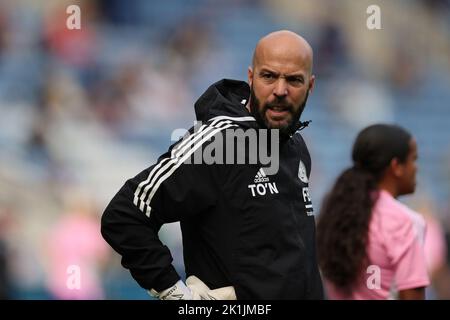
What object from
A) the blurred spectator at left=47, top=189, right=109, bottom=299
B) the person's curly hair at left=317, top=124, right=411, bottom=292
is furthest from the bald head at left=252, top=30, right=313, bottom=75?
the blurred spectator at left=47, top=189, right=109, bottom=299

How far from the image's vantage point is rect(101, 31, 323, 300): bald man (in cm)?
373

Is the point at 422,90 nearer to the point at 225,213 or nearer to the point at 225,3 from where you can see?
the point at 225,3

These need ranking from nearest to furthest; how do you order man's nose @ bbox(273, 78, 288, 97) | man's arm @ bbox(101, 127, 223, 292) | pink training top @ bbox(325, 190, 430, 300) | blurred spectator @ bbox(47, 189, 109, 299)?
man's arm @ bbox(101, 127, 223, 292)
man's nose @ bbox(273, 78, 288, 97)
pink training top @ bbox(325, 190, 430, 300)
blurred spectator @ bbox(47, 189, 109, 299)

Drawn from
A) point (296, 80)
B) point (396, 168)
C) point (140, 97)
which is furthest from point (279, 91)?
point (140, 97)

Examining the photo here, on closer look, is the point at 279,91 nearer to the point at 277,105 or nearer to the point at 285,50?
the point at 277,105

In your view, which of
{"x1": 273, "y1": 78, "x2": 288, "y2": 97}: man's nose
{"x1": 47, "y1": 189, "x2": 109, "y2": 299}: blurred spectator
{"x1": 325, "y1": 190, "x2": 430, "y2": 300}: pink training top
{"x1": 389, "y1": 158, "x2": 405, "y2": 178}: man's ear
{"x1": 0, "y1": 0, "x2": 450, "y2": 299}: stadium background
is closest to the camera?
{"x1": 273, "y1": 78, "x2": 288, "y2": 97}: man's nose

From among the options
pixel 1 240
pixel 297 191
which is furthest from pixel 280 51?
pixel 1 240

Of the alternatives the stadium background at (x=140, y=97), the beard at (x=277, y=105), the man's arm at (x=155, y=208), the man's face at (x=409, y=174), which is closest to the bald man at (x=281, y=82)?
the beard at (x=277, y=105)

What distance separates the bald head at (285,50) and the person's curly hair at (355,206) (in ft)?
1.93

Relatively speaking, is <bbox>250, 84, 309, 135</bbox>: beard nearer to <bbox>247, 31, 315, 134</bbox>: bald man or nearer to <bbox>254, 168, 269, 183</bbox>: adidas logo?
<bbox>247, 31, 315, 134</bbox>: bald man

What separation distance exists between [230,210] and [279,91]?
1.70 ft

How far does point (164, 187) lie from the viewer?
3.72 metres

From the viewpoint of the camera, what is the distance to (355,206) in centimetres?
425

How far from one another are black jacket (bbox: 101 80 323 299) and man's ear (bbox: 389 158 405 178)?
2.29 ft
